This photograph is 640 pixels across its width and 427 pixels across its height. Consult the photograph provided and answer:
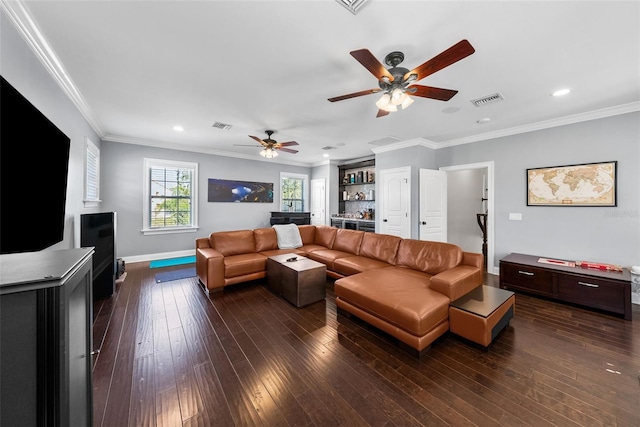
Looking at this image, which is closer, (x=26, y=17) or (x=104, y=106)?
(x=26, y=17)

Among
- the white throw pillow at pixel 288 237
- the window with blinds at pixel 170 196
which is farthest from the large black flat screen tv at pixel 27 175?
the window with blinds at pixel 170 196

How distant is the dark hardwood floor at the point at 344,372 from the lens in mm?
1536

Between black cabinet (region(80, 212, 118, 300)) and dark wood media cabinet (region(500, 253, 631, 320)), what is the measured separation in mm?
5792

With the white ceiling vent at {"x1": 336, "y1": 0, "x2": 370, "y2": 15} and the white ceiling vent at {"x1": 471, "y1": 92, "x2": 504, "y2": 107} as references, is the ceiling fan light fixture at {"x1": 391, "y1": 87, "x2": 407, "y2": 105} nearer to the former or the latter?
the white ceiling vent at {"x1": 336, "y1": 0, "x2": 370, "y2": 15}

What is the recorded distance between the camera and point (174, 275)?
4355mm

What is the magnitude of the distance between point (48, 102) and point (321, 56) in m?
2.78

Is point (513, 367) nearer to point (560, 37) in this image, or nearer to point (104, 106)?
point (560, 37)

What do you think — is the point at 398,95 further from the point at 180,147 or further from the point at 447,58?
the point at 180,147

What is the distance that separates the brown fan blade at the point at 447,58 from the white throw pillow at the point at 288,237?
3511mm

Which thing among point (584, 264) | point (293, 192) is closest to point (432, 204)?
point (584, 264)

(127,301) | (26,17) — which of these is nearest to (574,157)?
(26,17)

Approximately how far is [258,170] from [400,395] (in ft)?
20.9

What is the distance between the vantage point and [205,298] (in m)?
3.35

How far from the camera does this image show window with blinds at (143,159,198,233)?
5.49 meters
